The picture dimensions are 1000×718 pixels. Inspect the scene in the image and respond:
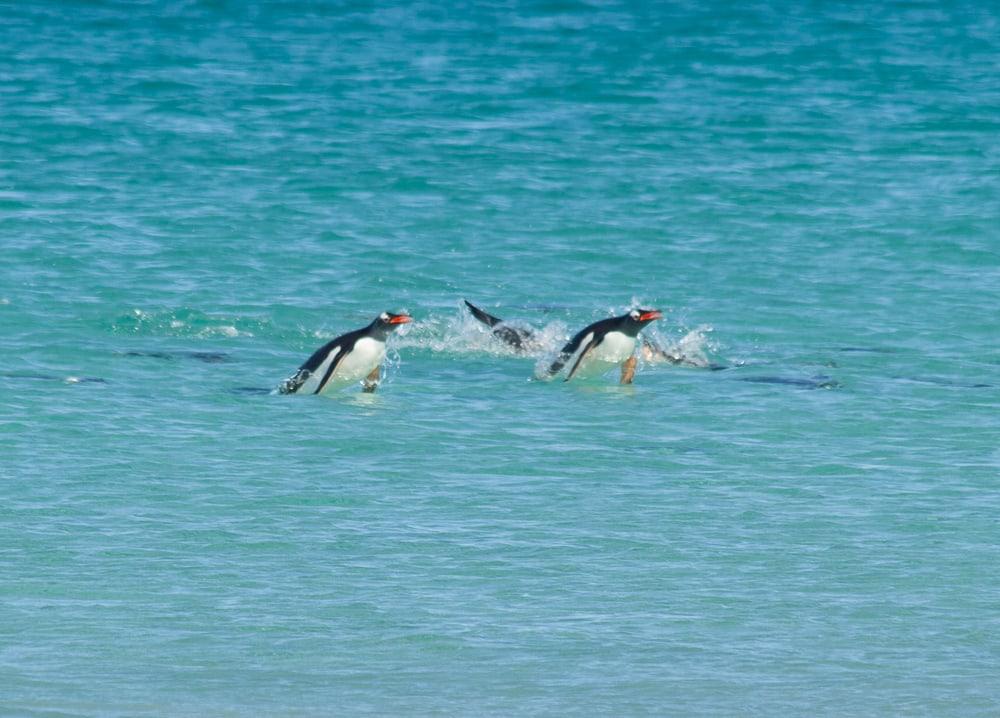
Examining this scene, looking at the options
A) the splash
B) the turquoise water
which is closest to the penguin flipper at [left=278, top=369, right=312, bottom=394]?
the turquoise water

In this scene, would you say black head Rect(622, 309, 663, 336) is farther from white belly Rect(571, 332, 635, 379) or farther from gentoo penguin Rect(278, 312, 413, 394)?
gentoo penguin Rect(278, 312, 413, 394)

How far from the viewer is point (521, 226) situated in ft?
74.4

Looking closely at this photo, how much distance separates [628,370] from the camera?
15484 millimetres

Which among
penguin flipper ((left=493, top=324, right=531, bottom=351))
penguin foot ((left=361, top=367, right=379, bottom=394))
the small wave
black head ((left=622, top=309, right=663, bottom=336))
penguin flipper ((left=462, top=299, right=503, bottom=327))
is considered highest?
black head ((left=622, top=309, right=663, bottom=336))

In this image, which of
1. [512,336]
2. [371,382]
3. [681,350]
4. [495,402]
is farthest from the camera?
[512,336]

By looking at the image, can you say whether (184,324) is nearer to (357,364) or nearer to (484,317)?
(484,317)

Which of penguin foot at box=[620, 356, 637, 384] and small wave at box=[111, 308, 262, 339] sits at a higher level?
penguin foot at box=[620, 356, 637, 384]

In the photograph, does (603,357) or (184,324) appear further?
(184,324)

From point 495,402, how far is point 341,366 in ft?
4.14

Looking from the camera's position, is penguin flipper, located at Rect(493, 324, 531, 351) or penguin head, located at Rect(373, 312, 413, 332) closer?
penguin head, located at Rect(373, 312, 413, 332)

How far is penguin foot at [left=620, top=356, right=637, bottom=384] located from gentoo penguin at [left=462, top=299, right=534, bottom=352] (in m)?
1.12

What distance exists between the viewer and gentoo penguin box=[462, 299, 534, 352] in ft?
53.8

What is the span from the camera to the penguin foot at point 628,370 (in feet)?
50.4

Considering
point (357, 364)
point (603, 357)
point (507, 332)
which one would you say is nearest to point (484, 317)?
point (507, 332)
